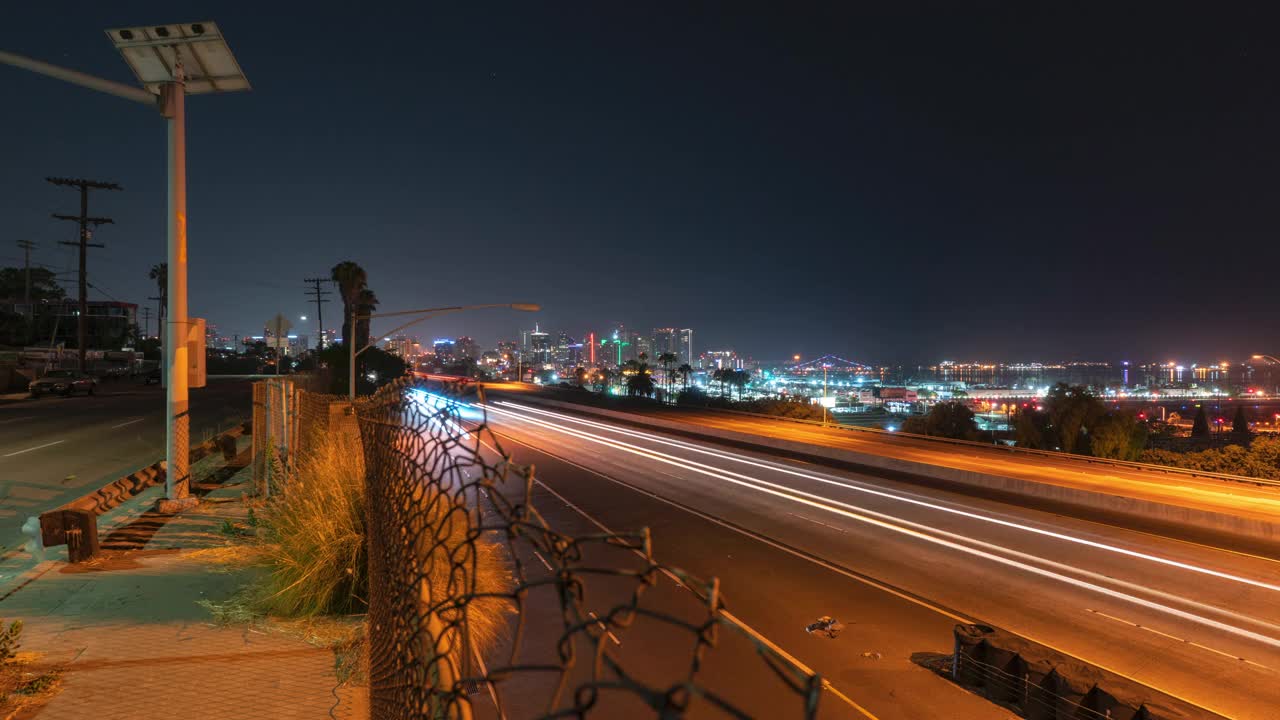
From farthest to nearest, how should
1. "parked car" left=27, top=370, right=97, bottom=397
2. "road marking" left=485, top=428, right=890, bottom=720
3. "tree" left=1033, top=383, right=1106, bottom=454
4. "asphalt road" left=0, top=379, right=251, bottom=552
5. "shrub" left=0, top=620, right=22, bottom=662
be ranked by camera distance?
"parked car" left=27, top=370, right=97, bottom=397, "tree" left=1033, top=383, right=1106, bottom=454, "asphalt road" left=0, top=379, right=251, bottom=552, "road marking" left=485, top=428, right=890, bottom=720, "shrub" left=0, top=620, right=22, bottom=662

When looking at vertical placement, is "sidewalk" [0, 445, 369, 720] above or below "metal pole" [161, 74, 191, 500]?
below

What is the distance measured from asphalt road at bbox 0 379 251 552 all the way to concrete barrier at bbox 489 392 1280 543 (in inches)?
838

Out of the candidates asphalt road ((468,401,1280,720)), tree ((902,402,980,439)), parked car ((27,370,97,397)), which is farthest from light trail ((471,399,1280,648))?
parked car ((27,370,97,397))

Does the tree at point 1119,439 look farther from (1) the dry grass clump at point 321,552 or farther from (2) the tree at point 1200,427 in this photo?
(1) the dry grass clump at point 321,552

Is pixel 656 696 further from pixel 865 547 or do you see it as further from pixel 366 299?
pixel 366 299

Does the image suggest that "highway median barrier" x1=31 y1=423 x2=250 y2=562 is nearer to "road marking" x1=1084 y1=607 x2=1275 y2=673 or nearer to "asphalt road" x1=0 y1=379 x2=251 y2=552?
"asphalt road" x1=0 y1=379 x2=251 y2=552

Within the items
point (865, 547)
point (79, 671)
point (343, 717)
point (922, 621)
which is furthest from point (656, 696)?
point (865, 547)

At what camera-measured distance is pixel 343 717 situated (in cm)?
510

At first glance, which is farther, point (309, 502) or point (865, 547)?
point (865, 547)

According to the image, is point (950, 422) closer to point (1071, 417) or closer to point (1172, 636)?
point (1071, 417)

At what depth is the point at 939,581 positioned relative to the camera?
11906 millimetres

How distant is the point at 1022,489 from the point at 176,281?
847 inches

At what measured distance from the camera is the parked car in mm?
41225

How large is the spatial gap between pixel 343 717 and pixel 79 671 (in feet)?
7.77
